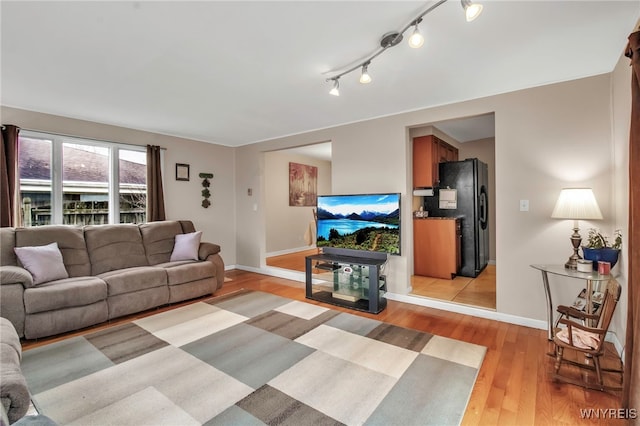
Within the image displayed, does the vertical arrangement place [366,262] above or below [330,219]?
below

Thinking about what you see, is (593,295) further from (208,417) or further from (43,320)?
(43,320)

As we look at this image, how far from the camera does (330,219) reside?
4.18 metres

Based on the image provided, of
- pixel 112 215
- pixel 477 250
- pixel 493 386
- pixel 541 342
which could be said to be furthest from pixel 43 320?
pixel 477 250

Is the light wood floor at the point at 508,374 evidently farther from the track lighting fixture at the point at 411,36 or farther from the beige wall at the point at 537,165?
the track lighting fixture at the point at 411,36

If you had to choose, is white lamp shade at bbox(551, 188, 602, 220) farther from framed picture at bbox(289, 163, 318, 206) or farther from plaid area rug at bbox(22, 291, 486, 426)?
framed picture at bbox(289, 163, 318, 206)

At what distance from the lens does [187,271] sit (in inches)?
148

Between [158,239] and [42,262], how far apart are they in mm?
1302

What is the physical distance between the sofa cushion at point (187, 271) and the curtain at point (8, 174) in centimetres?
166

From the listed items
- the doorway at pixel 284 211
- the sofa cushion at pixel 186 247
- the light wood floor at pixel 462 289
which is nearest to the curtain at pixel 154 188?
the sofa cushion at pixel 186 247

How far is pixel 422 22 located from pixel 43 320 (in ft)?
13.1

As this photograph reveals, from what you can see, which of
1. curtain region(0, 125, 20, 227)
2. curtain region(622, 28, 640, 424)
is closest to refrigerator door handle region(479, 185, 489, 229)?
curtain region(622, 28, 640, 424)

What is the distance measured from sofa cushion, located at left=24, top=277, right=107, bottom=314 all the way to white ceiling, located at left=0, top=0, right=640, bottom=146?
1940 millimetres

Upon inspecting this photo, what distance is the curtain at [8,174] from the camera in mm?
3256

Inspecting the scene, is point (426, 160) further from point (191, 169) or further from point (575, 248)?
point (191, 169)
